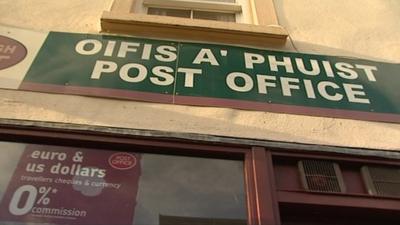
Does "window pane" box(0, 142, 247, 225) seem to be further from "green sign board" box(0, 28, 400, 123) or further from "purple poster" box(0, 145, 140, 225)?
"green sign board" box(0, 28, 400, 123)

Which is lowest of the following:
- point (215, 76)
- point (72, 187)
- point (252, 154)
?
point (72, 187)

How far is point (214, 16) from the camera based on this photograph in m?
4.97

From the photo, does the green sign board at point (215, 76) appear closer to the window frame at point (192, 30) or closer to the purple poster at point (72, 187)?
the window frame at point (192, 30)

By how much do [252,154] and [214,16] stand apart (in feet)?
6.60

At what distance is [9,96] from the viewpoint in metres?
→ 3.63

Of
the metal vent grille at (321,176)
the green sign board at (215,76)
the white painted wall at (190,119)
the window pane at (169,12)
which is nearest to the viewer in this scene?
the metal vent grille at (321,176)

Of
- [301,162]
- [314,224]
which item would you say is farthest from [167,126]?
[314,224]

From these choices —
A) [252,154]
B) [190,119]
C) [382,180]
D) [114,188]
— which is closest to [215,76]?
[190,119]

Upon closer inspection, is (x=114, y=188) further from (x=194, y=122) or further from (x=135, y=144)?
(x=194, y=122)

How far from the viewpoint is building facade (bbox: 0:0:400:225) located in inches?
122

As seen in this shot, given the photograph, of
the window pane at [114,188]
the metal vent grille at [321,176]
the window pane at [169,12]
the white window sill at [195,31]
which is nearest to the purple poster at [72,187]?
the window pane at [114,188]

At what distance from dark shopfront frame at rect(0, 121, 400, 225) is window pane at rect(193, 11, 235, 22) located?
1.86 metres

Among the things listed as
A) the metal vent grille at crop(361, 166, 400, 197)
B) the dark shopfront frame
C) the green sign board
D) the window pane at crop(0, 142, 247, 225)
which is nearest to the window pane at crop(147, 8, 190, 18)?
the green sign board

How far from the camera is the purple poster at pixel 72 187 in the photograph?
115 inches
